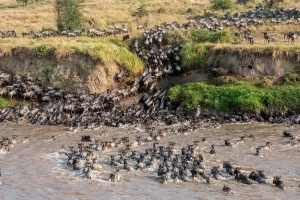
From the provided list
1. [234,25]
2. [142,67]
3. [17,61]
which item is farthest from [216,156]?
[234,25]

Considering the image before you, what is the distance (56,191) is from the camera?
1680 centimetres

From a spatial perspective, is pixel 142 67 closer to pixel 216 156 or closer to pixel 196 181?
pixel 216 156

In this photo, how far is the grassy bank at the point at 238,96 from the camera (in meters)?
28.9

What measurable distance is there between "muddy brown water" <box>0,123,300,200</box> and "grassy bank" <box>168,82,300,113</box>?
2.69m

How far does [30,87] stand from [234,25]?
2013 cm

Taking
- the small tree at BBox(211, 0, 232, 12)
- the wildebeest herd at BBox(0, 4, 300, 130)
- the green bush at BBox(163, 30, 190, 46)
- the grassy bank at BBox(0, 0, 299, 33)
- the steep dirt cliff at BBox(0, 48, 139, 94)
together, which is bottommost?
the wildebeest herd at BBox(0, 4, 300, 130)

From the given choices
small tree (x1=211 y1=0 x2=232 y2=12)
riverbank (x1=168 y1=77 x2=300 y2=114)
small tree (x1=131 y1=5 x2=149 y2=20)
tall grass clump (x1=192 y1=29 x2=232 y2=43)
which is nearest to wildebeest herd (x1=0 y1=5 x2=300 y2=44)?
tall grass clump (x1=192 y1=29 x2=232 y2=43)

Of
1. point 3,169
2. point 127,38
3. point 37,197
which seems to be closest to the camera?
point 37,197

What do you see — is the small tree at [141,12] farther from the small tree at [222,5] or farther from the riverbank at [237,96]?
the riverbank at [237,96]

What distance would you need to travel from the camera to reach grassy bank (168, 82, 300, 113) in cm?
2889

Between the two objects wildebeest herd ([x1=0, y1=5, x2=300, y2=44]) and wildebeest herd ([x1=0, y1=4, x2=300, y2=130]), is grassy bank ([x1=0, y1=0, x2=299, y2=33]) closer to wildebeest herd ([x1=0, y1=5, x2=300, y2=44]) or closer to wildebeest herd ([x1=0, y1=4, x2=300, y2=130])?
wildebeest herd ([x1=0, y1=5, x2=300, y2=44])

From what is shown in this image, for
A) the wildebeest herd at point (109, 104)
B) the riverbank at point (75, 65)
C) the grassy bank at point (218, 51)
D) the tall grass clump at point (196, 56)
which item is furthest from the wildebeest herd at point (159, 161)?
the tall grass clump at point (196, 56)

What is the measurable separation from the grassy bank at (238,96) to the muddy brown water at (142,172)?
2.69 meters

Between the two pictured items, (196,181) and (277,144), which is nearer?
(196,181)
